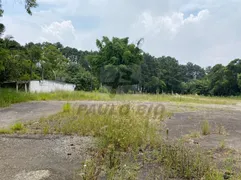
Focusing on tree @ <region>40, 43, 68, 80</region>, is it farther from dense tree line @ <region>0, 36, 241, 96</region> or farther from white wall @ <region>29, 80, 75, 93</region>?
white wall @ <region>29, 80, 75, 93</region>

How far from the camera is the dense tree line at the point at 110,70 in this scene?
1819 cm

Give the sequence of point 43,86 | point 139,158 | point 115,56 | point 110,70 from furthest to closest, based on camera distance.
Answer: point 115,56
point 110,70
point 43,86
point 139,158

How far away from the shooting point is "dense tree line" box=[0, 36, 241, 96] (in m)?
18.2

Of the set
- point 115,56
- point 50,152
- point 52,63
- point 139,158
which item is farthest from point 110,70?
point 139,158

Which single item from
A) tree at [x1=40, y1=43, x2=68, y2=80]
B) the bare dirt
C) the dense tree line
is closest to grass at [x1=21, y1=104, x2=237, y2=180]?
→ the bare dirt

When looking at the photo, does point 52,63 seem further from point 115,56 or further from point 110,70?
point 110,70

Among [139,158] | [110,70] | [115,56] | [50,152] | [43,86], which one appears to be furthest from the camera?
[115,56]

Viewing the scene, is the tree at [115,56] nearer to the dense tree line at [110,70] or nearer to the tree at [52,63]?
the dense tree line at [110,70]

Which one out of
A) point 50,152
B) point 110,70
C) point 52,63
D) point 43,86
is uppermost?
point 52,63

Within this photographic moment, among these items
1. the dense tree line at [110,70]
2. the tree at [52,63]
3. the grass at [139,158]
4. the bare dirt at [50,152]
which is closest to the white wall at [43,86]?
the dense tree line at [110,70]

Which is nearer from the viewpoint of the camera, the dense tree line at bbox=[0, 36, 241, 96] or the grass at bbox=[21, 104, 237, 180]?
the grass at bbox=[21, 104, 237, 180]

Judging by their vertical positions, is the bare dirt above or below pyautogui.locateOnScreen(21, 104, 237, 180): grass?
below

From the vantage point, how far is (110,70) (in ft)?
80.7

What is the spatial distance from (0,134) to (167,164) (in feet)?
10.7
